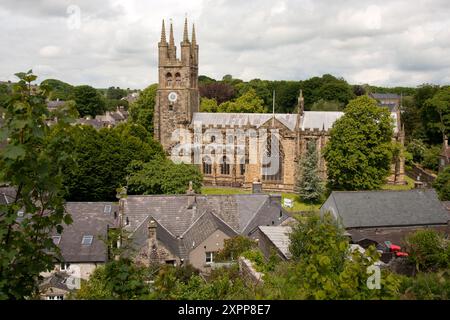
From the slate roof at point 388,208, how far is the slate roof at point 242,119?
1730 centimetres

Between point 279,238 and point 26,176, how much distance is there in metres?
19.1

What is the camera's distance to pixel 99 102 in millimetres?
115750

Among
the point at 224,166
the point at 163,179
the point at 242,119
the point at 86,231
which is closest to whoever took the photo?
the point at 86,231

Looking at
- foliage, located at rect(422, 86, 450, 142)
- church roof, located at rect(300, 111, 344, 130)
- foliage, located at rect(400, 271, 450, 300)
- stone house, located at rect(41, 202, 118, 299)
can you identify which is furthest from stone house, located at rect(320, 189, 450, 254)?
foliage, located at rect(422, 86, 450, 142)

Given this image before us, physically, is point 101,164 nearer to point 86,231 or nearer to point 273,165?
point 86,231

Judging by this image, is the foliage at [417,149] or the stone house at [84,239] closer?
the stone house at [84,239]

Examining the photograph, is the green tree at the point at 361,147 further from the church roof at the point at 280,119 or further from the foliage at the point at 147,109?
the foliage at the point at 147,109

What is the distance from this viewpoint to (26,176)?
21.7ft

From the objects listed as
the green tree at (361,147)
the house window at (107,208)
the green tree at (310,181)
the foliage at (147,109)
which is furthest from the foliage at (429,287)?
the foliage at (147,109)

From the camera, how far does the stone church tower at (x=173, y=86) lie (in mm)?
54312

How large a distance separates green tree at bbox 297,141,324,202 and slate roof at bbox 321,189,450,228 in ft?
32.6

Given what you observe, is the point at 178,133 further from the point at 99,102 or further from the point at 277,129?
the point at 99,102

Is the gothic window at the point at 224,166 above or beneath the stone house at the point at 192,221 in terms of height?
above

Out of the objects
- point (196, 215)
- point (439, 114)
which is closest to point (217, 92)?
point (439, 114)
